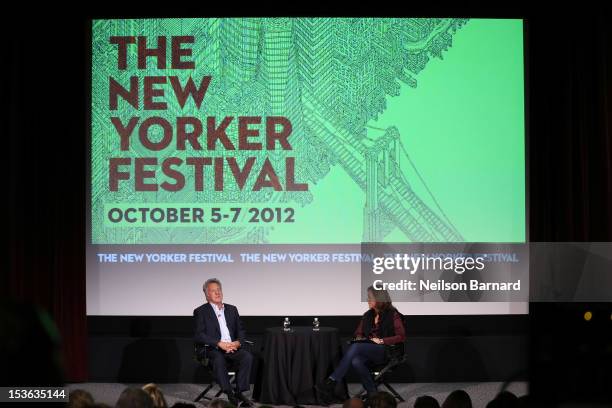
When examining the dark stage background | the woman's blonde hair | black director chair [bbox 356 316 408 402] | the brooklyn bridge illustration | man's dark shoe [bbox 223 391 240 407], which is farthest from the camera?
the dark stage background

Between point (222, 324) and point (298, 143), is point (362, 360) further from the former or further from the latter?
point (298, 143)

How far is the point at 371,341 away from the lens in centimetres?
611

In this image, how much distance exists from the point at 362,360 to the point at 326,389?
1.13ft

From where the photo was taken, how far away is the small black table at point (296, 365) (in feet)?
19.7

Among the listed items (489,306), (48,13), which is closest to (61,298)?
(48,13)

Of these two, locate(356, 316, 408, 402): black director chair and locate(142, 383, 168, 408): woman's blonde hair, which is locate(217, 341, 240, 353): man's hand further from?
locate(142, 383, 168, 408): woman's blonde hair

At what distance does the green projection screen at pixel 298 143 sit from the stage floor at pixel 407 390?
0.64 meters

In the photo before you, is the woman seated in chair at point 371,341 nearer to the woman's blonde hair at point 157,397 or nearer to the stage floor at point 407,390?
the stage floor at point 407,390

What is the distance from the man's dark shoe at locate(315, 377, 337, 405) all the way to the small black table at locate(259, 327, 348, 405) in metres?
0.03

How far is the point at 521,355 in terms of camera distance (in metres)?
6.88

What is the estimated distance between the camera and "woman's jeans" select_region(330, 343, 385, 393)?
19.7ft

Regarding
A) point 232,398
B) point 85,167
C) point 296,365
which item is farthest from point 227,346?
point 85,167

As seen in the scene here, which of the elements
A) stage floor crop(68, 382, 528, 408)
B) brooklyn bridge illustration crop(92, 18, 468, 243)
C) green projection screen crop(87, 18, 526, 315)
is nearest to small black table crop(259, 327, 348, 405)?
stage floor crop(68, 382, 528, 408)

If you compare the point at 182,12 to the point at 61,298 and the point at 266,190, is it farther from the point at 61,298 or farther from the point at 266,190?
the point at 61,298
